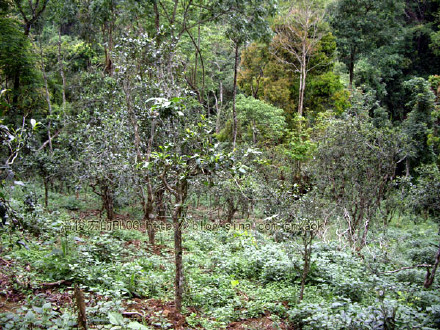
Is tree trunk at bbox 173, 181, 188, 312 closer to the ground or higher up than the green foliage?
closer to the ground

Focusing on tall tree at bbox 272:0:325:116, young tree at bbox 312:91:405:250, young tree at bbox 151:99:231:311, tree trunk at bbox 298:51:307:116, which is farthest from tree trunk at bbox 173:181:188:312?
tall tree at bbox 272:0:325:116

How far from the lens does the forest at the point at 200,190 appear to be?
12.6 ft

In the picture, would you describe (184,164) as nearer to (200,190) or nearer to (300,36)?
(200,190)

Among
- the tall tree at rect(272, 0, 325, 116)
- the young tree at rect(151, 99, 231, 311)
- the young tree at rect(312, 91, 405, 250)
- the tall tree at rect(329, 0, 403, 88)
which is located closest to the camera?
the young tree at rect(151, 99, 231, 311)

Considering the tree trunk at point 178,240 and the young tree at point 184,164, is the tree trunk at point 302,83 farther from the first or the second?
the tree trunk at point 178,240

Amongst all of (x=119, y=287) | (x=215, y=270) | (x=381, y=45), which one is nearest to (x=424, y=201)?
(x=215, y=270)

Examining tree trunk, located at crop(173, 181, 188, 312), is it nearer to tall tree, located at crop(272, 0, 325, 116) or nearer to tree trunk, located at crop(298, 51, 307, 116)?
tree trunk, located at crop(298, 51, 307, 116)

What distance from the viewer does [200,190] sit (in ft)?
38.4

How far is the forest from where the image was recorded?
3852 millimetres

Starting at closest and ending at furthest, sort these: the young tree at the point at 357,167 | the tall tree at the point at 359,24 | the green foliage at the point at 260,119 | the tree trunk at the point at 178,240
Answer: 1. the tree trunk at the point at 178,240
2. the young tree at the point at 357,167
3. the green foliage at the point at 260,119
4. the tall tree at the point at 359,24

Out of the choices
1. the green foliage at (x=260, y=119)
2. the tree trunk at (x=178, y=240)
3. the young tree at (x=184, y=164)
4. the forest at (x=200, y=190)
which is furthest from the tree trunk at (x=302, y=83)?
the tree trunk at (x=178, y=240)

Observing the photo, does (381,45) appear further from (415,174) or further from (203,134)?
(203,134)

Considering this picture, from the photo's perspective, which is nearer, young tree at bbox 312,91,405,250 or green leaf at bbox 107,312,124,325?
green leaf at bbox 107,312,124,325

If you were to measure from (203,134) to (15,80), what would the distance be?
10991 millimetres
